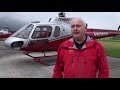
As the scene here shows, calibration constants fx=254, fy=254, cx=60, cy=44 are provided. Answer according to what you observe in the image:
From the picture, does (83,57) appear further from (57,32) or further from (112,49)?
(112,49)

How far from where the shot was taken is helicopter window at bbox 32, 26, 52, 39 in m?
11.8

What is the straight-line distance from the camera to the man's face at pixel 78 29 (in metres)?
2.98

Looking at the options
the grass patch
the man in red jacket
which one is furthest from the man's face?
the grass patch

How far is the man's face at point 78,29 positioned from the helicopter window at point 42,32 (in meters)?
8.83

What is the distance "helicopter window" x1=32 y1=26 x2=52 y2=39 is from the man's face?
8.83 m

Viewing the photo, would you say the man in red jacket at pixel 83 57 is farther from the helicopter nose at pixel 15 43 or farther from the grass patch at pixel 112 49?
the grass patch at pixel 112 49

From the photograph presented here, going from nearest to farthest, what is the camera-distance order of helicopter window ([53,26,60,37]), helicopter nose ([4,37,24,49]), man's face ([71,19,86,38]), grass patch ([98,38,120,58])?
man's face ([71,19,86,38]) → helicopter nose ([4,37,24,49]) → helicopter window ([53,26,60,37]) → grass patch ([98,38,120,58])

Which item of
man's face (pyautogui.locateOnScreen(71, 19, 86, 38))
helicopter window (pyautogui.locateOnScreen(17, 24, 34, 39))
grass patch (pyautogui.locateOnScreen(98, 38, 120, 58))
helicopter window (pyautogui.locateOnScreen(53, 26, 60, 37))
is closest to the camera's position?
man's face (pyautogui.locateOnScreen(71, 19, 86, 38))

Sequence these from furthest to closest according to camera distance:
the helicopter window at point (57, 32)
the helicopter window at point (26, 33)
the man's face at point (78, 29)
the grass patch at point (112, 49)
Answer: the grass patch at point (112, 49) < the helicopter window at point (57, 32) < the helicopter window at point (26, 33) < the man's face at point (78, 29)

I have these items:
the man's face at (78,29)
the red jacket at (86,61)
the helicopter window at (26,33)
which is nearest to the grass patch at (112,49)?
the helicopter window at (26,33)

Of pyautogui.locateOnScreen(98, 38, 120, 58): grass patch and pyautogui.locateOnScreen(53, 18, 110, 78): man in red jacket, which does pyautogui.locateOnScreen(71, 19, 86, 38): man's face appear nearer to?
pyautogui.locateOnScreen(53, 18, 110, 78): man in red jacket

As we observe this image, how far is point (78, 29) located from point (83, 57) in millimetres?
340
